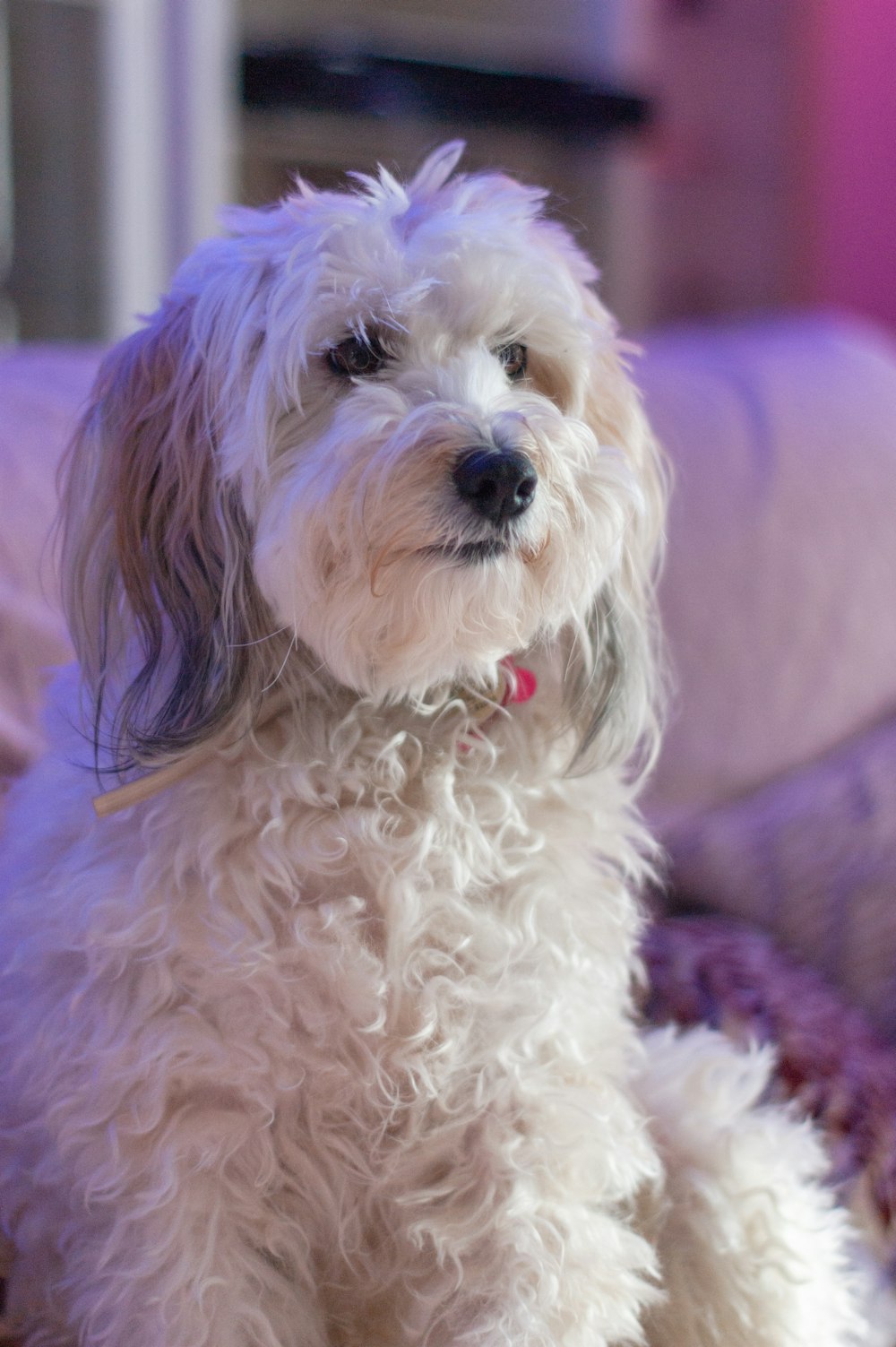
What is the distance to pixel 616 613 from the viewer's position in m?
1.01

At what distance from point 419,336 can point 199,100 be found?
5.34 ft

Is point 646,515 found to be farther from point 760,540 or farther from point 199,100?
point 199,100

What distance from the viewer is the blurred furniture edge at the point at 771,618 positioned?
1.42 metres

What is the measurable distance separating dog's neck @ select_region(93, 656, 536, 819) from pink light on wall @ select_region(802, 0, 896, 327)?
6.63ft

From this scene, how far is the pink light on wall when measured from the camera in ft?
8.50

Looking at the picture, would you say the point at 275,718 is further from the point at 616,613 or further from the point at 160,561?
the point at 616,613

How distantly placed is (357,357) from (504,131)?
1930mm

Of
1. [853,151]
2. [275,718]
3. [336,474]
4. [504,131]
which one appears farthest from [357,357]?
[853,151]

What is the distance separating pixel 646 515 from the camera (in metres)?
1.00

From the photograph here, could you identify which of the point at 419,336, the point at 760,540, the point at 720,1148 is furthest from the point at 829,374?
the point at 720,1148

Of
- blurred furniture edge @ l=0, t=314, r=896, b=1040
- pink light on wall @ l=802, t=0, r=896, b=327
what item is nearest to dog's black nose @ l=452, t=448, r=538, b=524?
blurred furniture edge @ l=0, t=314, r=896, b=1040

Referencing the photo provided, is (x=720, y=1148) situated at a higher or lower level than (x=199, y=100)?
lower

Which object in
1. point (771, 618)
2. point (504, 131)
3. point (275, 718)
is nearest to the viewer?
point (275, 718)

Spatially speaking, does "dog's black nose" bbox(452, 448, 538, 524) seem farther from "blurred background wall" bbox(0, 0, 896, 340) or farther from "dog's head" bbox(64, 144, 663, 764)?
"blurred background wall" bbox(0, 0, 896, 340)
